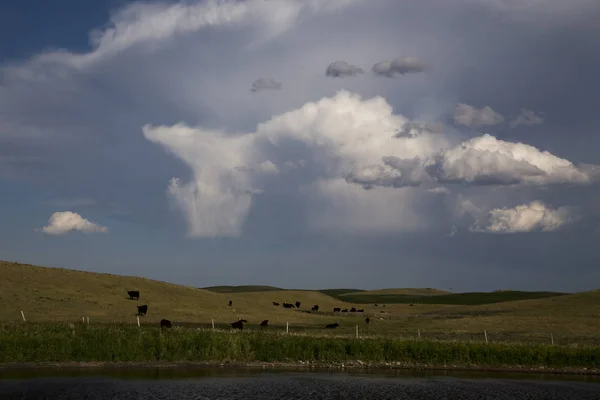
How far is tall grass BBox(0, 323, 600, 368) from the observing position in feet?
162

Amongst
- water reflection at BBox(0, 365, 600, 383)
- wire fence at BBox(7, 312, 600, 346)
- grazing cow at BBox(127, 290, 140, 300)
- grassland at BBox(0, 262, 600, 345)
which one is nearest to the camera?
water reflection at BBox(0, 365, 600, 383)

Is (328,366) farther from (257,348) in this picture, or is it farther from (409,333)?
(409,333)

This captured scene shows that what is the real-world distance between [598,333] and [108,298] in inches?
2317

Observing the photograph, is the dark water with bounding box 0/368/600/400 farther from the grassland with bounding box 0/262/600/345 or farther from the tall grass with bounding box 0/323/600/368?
the grassland with bounding box 0/262/600/345

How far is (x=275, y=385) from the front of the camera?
1604 inches

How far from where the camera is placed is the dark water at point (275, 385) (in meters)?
36.8

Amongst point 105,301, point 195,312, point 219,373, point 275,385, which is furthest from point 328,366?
point 105,301

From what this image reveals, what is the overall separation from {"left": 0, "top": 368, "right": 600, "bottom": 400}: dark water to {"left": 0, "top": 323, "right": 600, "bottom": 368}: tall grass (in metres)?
3.62

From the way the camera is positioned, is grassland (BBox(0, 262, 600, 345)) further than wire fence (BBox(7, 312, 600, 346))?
Yes

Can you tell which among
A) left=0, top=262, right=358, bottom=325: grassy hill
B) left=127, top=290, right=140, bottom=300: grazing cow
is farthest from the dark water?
left=127, top=290, right=140, bottom=300: grazing cow

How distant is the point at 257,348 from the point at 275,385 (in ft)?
42.6

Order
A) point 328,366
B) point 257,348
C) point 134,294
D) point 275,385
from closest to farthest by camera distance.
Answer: point 275,385 < point 328,366 < point 257,348 < point 134,294

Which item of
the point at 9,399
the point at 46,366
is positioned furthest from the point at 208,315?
the point at 9,399

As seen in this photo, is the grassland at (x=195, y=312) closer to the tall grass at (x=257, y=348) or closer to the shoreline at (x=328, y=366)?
the tall grass at (x=257, y=348)
